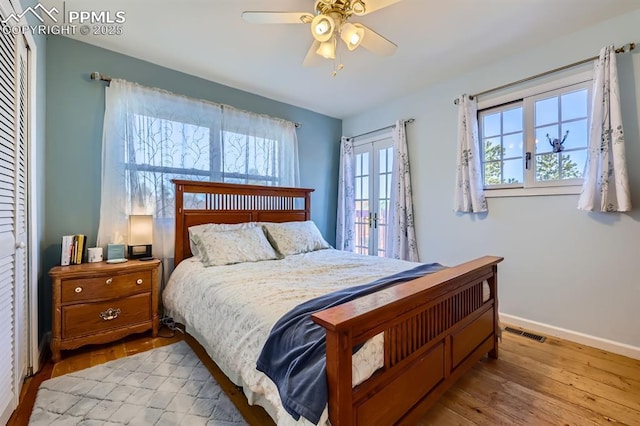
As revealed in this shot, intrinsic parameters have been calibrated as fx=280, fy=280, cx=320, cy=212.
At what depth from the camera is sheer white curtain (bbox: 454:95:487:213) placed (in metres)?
2.89

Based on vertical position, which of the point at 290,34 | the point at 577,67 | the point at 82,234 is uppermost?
the point at 290,34

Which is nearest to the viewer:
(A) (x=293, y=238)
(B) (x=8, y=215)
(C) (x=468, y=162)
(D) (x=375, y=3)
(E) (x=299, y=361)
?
(E) (x=299, y=361)

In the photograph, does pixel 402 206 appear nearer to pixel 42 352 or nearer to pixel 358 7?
pixel 358 7

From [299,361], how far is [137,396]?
127 centimetres

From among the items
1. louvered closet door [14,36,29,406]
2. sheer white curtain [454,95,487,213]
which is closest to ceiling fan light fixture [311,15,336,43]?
louvered closet door [14,36,29,406]

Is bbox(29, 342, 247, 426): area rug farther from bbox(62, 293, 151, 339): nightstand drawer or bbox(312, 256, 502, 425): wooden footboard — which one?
bbox(312, 256, 502, 425): wooden footboard

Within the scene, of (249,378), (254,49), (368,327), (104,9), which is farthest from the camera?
(254,49)

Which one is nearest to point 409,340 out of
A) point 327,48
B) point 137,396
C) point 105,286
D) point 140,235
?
point 137,396

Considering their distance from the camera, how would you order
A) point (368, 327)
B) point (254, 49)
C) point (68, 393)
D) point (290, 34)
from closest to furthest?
point (368, 327), point (68, 393), point (290, 34), point (254, 49)

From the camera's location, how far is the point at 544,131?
2.57 m

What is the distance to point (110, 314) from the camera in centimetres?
225

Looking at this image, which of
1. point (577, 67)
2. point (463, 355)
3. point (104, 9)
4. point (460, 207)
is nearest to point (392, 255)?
point (460, 207)

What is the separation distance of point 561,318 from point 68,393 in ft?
12.2

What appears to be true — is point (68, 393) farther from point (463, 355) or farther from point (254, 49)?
point (254, 49)
